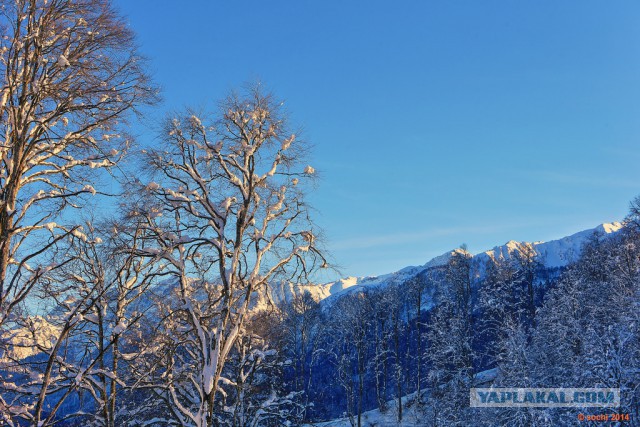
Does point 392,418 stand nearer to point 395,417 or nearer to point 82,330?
point 395,417

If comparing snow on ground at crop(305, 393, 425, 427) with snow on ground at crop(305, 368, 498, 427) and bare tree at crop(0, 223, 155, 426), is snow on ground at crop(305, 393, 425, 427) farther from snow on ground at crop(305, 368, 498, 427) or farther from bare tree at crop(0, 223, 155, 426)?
bare tree at crop(0, 223, 155, 426)

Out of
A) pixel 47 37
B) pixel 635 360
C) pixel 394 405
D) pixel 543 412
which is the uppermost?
pixel 47 37

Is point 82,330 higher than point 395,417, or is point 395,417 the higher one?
point 82,330

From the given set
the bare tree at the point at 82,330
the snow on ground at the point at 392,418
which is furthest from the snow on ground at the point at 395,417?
the bare tree at the point at 82,330

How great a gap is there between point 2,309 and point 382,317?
36.2 metres

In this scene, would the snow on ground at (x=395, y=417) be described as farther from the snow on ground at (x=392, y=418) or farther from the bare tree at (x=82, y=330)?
the bare tree at (x=82, y=330)

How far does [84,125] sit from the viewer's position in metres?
6.75

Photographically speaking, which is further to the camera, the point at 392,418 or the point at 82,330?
the point at 392,418

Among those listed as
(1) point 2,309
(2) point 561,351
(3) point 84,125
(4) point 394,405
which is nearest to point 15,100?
(3) point 84,125

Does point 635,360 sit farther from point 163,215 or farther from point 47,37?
point 47,37

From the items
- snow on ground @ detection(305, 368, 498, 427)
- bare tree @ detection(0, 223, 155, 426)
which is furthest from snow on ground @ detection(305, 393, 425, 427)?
bare tree @ detection(0, 223, 155, 426)

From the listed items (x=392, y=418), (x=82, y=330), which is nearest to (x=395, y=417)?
(x=392, y=418)

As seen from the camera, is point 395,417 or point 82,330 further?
point 395,417

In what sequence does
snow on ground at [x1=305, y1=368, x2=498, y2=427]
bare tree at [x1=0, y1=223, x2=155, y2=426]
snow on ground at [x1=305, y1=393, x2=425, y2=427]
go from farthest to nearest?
snow on ground at [x1=305, y1=393, x2=425, y2=427] → snow on ground at [x1=305, y1=368, x2=498, y2=427] → bare tree at [x1=0, y1=223, x2=155, y2=426]
